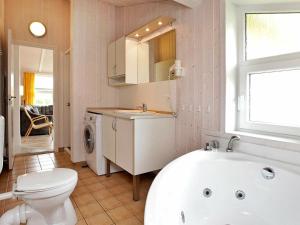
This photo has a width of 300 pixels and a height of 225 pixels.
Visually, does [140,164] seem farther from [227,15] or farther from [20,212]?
[227,15]

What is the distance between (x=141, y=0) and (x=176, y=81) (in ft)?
4.58

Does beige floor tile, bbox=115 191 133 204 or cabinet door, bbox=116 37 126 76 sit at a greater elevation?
Result: cabinet door, bbox=116 37 126 76

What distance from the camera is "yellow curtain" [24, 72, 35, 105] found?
7.64m

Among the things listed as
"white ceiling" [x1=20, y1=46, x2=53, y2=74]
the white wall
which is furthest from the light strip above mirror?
"white ceiling" [x1=20, y1=46, x2=53, y2=74]

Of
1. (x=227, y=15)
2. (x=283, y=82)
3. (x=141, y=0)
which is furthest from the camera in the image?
(x=141, y=0)

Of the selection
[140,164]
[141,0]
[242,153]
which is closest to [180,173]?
[242,153]

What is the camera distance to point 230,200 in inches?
56.7

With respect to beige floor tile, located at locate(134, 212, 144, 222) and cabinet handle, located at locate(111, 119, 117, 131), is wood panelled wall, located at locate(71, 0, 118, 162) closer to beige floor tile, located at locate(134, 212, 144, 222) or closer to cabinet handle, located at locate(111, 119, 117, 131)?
cabinet handle, located at locate(111, 119, 117, 131)

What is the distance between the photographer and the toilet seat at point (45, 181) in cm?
135

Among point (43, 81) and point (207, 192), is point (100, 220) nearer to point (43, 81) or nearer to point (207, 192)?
point (207, 192)

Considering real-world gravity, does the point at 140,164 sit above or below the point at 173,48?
below

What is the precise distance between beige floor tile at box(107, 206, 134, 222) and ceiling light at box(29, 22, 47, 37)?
338cm

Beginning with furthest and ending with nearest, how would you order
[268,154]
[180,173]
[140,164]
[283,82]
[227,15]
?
[140,164] < [227,15] < [283,82] < [268,154] < [180,173]

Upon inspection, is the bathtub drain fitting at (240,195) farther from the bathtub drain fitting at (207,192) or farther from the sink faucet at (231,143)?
the sink faucet at (231,143)
